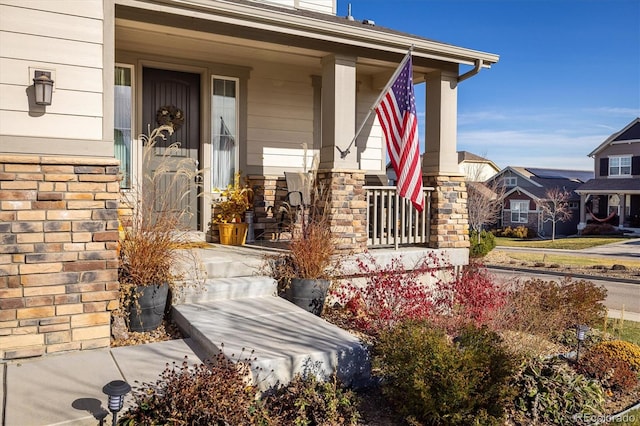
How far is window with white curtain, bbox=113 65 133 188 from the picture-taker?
6871 mm

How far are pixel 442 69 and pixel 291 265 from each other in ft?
12.5

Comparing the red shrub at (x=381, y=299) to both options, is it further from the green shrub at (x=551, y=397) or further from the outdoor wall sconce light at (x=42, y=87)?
the outdoor wall sconce light at (x=42, y=87)

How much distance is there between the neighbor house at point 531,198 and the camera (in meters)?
33.6

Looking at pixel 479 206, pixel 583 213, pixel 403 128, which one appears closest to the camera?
pixel 403 128

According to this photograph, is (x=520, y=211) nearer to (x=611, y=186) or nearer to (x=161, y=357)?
(x=611, y=186)

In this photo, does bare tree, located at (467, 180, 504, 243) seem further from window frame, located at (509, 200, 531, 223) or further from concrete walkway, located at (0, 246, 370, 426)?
concrete walkway, located at (0, 246, 370, 426)

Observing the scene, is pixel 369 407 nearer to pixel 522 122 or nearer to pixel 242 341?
pixel 242 341

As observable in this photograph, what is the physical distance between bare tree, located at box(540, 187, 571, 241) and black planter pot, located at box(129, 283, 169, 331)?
3020 cm

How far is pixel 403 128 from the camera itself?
6.23m

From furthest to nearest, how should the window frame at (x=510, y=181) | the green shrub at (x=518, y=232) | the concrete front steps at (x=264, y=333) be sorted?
the window frame at (x=510, y=181), the green shrub at (x=518, y=232), the concrete front steps at (x=264, y=333)

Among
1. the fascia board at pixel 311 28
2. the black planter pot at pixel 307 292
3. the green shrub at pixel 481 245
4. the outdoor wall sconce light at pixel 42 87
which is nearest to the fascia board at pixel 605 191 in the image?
the green shrub at pixel 481 245

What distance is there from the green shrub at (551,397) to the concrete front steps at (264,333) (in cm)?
121

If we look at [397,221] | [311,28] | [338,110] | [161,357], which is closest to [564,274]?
[397,221]

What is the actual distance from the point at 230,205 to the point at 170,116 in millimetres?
1569
